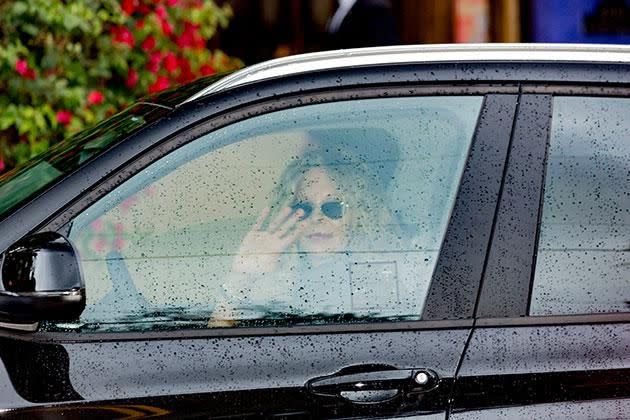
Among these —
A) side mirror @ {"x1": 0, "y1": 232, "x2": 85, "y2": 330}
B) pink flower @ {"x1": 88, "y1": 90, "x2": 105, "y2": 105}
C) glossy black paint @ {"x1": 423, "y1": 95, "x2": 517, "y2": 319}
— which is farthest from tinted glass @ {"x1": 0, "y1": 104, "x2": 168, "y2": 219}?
pink flower @ {"x1": 88, "y1": 90, "x2": 105, "y2": 105}

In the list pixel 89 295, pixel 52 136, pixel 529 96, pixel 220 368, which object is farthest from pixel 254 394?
pixel 52 136

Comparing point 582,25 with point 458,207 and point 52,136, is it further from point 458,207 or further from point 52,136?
point 458,207

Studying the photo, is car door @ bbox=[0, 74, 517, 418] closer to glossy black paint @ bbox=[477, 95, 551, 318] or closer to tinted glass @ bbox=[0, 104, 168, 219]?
glossy black paint @ bbox=[477, 95, 551, 318]

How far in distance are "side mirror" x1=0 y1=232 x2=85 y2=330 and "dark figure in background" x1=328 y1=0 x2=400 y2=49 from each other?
5622 mm

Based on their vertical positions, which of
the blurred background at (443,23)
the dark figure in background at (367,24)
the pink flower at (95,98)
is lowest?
the pink flower at (95,98)

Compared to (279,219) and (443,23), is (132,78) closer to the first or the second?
(443,23)

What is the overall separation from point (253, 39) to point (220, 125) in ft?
28.0

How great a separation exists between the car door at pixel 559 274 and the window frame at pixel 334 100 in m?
0.03

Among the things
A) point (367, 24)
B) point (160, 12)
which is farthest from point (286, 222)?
point (367, 24)

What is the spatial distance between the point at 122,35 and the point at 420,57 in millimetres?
4311

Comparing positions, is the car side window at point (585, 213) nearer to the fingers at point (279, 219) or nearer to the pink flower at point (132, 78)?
the fingers at point (279, 219)

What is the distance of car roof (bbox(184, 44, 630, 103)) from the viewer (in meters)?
3.10

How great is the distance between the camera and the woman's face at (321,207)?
304cm

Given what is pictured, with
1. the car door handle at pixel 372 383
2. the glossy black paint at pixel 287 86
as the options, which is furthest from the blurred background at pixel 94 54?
the car door handle at pixel 372 383
